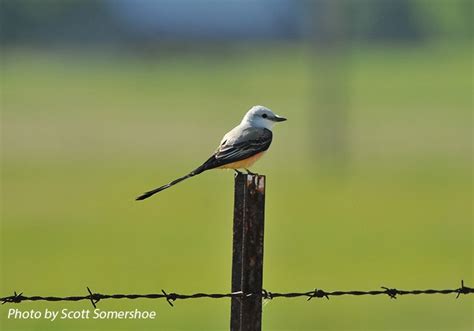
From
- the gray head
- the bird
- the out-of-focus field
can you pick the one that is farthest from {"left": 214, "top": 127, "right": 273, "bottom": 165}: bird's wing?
the out-of-focus field

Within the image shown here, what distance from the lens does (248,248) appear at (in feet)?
20.5

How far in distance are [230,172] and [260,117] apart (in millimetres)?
24516

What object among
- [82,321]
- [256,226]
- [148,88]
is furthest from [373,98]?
[256,226]

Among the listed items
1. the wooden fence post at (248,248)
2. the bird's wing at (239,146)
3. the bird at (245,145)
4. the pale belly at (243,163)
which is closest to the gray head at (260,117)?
the bird at (245,145)

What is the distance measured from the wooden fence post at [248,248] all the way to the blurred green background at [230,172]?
819cm

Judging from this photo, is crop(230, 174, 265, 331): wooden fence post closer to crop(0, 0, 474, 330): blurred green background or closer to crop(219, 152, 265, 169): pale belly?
crop(219, 152, 265, 169): pale belly

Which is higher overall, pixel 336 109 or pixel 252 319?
pixel 336 109

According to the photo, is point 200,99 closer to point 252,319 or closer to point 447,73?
point 447,73

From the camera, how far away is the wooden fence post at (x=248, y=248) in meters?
6.24

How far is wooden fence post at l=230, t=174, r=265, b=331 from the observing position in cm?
624

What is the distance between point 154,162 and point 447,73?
37.3 m

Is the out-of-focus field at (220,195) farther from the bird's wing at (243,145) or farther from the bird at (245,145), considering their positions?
the bird's wing at (243,145)

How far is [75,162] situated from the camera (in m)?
41.5

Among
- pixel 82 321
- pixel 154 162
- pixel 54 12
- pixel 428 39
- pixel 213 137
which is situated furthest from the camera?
pixel 54 12
